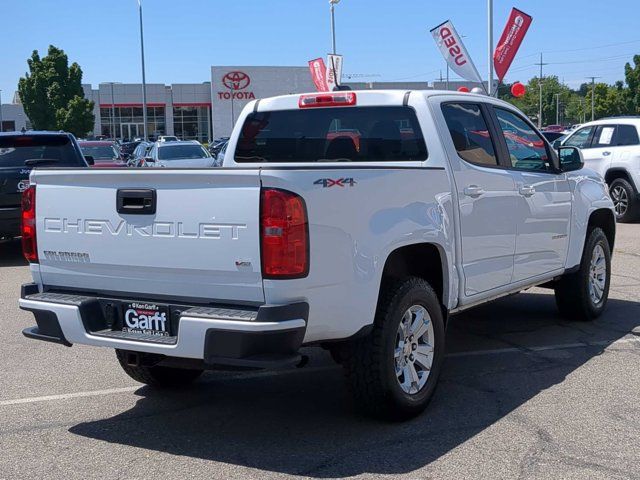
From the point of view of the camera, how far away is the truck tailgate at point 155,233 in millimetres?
4184

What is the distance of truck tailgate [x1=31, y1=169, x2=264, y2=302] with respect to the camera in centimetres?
418

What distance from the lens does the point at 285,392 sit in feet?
18.8

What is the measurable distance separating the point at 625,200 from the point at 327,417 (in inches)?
477

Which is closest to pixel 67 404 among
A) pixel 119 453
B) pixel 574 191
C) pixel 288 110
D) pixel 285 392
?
pixel 119 453

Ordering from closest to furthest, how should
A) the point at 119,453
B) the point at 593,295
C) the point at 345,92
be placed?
the point at 119,453 → the point at 345,92 → the point at 593,295

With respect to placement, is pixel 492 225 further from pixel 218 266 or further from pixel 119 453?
pixel 119 453

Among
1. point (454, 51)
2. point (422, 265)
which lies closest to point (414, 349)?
point (422, 265)

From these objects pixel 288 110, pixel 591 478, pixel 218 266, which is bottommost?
pixel 591 478

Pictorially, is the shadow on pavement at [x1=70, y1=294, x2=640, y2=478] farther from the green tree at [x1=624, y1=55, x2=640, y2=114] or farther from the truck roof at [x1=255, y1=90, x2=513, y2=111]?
the green tree at [x1=624, y1=55, x2=640, y2=114]

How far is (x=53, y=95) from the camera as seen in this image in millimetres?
54438

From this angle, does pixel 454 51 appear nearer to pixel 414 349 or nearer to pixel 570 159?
pixel 570 159

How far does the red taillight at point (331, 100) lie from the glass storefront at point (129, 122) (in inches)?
2861

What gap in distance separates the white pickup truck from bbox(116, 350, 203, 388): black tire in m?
0.02

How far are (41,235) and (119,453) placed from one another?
4.48 ft
